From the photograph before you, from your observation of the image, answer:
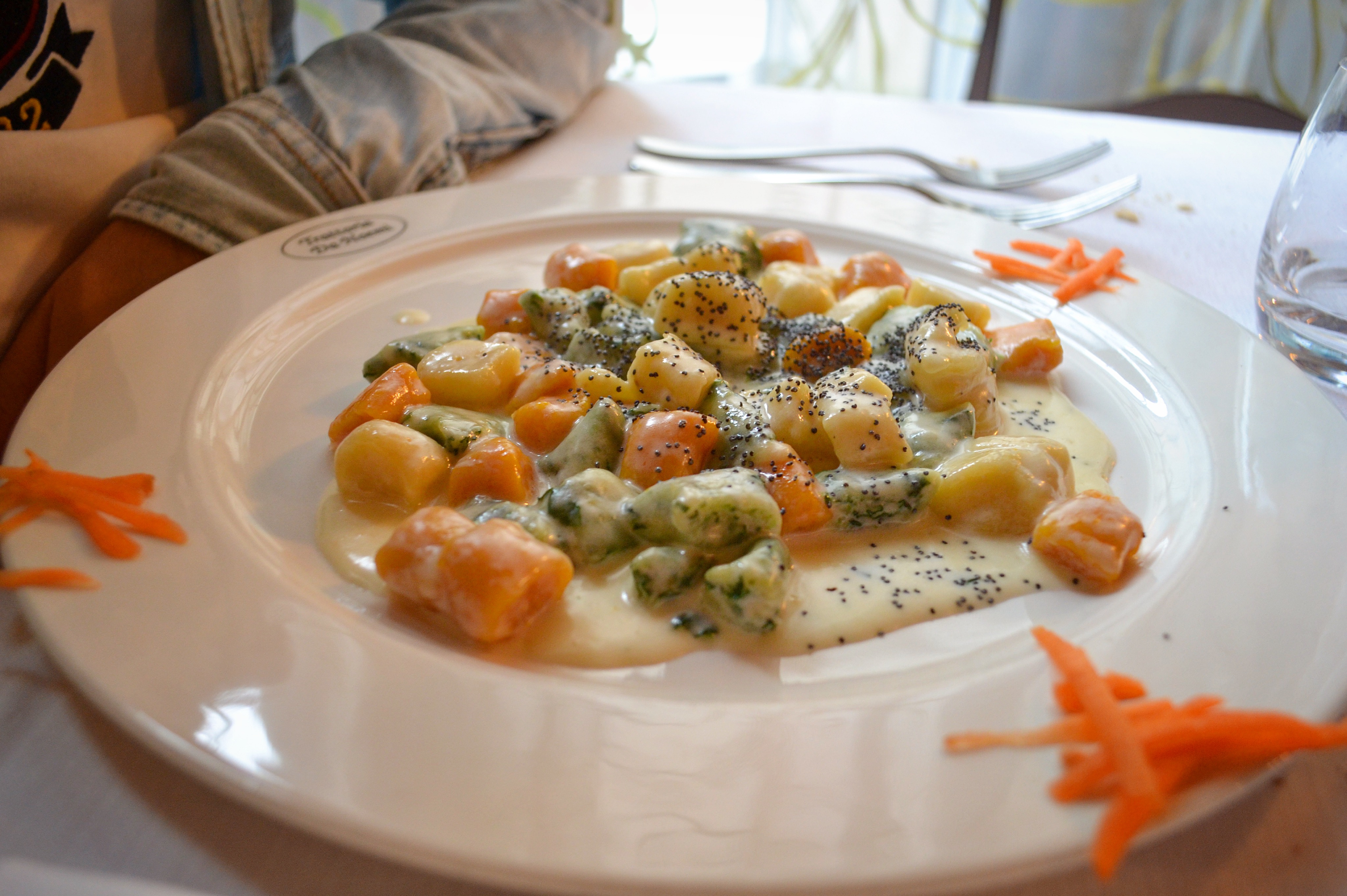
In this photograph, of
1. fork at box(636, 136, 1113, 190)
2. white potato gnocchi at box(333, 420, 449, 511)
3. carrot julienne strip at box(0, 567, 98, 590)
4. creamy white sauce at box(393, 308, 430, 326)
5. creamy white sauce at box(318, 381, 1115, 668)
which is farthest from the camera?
fork at box(636, 136, 1113, 190)

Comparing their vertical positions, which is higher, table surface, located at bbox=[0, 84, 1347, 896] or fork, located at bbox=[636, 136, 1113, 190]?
fork, located at bbox=[636, 136, 1113, 190]

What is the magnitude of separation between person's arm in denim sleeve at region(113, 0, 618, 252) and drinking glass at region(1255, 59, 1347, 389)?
1820 mm

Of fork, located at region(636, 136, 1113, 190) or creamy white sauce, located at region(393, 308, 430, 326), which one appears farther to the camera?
fork, located at region(636, 136, 1113, 190)

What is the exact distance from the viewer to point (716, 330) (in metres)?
1.66

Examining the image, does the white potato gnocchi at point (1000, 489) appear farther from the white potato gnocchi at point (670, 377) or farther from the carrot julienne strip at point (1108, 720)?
the white potato gnocchi at point (670, 377)

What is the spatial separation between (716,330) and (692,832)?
1.03m

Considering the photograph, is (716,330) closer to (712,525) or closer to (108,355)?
(712,525)

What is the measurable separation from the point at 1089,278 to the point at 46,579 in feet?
6.13

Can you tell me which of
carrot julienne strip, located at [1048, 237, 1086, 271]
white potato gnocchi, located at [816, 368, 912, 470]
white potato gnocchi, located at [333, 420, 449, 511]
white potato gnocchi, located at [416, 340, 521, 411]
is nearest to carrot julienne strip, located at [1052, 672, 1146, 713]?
white potato gnocchi, located at [816, 368, 912, 470]

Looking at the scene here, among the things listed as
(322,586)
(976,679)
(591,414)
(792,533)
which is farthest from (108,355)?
(976,679)

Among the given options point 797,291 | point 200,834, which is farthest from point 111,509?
point 797,291

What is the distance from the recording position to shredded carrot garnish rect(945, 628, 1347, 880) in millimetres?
783

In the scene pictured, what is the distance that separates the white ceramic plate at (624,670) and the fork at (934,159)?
3.21 ft

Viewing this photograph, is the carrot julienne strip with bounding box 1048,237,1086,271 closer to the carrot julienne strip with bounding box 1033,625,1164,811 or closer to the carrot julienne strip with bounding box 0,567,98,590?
the carrot julienne strip with bounding box 1033,625,1164,811
